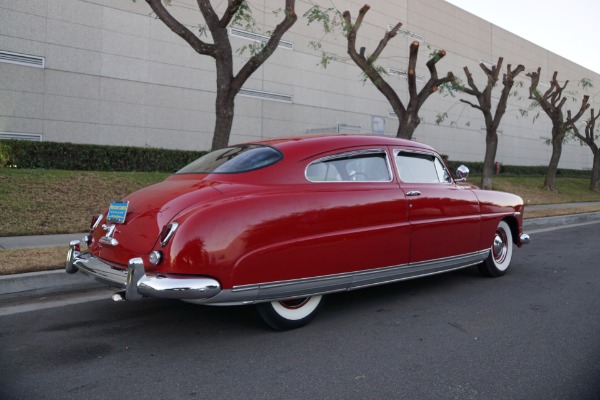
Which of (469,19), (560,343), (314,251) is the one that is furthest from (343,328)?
(469,19)

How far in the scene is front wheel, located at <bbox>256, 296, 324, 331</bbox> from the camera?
3.90 meters

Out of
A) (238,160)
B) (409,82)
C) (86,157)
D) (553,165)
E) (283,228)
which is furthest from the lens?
(553,165)

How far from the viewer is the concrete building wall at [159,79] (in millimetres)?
15203

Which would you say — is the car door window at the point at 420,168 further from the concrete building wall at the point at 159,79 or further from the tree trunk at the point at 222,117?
the concrete building wall at the point at 159,79

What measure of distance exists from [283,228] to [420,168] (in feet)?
6.87

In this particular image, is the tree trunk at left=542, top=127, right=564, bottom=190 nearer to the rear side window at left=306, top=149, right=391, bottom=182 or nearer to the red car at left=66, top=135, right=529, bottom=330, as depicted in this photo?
the red car at left=66, top=135, right=529, bottom=330

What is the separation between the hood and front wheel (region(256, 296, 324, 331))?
3.21 ft

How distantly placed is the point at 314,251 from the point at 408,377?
1.19 metres

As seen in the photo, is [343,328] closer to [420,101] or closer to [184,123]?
[420,101]

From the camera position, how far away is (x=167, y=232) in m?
3.48

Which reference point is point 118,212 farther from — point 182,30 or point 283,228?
point 182,30

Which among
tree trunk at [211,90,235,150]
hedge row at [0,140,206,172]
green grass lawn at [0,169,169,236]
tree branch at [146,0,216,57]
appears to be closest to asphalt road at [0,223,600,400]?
green grass lawn at [0,169,169,236]

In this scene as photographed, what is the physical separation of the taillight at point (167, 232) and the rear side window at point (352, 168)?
121cm

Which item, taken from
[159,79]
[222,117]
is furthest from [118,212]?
[159,79]
